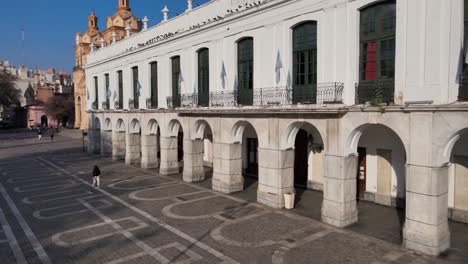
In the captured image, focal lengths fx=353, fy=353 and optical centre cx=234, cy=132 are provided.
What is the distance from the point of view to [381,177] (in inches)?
677

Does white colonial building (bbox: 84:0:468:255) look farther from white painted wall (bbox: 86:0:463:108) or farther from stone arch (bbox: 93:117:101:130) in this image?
stone arch (bbox: 93:117:101:130)

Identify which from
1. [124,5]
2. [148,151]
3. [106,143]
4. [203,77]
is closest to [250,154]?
[203,77]

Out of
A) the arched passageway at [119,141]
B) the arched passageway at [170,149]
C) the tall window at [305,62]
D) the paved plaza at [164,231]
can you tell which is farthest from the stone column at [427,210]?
the arched passageway at [119,141]

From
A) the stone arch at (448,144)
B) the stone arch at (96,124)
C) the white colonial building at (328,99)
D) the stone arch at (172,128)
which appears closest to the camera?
the stone arch at (448,144)

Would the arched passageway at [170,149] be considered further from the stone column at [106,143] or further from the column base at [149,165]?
the stone column at [106,143]

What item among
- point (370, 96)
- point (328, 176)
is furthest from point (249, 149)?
point (370, 96)

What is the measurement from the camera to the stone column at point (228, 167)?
787 inches

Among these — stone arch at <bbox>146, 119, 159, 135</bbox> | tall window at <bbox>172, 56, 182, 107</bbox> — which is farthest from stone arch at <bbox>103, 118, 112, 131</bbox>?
→ tall window at <bbox>172, 56, 182, 107</bbox>

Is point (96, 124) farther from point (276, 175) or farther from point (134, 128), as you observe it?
point (276, 175)

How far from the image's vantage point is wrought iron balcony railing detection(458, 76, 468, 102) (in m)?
11.3

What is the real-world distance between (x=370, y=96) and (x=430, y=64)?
2.45 metres

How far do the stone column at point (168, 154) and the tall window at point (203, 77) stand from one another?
4688 millimetres

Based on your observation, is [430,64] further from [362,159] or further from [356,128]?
[362,159]

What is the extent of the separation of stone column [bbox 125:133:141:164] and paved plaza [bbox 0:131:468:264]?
850cm
